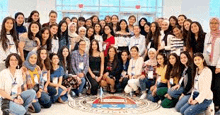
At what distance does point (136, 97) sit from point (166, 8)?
9559 millimetres

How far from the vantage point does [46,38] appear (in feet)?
16.6

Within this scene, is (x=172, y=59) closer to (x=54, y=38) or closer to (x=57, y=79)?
(x=57, y=79)

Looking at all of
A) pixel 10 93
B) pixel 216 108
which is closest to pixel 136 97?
pixel 216 108

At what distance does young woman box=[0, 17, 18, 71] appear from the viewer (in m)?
4.54

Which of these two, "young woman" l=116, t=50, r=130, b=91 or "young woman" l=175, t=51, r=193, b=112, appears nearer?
"young woman" l=175, t=51, r=193, b=112

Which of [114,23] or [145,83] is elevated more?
[114,23]

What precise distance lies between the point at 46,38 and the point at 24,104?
1.58 meters

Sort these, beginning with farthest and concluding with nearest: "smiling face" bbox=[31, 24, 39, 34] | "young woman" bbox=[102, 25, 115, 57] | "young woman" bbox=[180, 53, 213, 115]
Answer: "young woman" bbox=[102, 25, 115, 57], "smiling face" bbox=[31, 24, 39, 34], "young woman" bbox=[180, 53, 213, 115]

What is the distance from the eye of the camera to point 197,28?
465 centimetres

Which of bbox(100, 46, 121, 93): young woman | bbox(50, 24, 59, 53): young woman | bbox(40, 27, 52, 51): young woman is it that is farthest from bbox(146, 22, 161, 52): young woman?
bbox(40, 27, 52, 51): young woman

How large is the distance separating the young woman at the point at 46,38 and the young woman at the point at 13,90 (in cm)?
123

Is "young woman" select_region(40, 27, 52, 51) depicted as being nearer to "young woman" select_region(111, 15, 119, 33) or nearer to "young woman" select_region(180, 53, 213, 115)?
"young woman" select_region(111, 15, 119, 33)

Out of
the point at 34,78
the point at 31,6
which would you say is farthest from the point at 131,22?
the point at 31,6

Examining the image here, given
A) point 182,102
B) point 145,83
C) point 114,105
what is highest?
point 145,83
